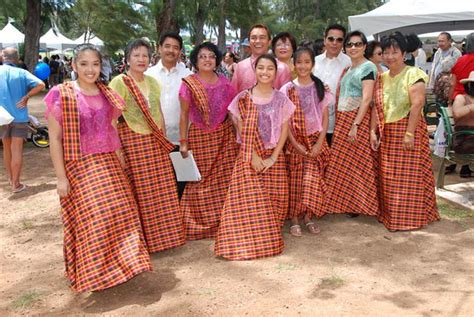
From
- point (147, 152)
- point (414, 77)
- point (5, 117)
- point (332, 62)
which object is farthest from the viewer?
point (5, 117)

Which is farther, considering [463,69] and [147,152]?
[463,69]

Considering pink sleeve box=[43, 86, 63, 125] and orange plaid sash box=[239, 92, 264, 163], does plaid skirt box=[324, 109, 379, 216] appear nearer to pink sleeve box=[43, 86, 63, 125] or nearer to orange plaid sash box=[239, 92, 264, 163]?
orange plaid sash box=[239, 92, 264, 163]

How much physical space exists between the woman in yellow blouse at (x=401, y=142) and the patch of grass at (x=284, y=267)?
3.78 feet

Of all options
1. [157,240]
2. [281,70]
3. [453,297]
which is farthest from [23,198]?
[453,297]

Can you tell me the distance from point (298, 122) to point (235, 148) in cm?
59

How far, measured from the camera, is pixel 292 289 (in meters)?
3.05

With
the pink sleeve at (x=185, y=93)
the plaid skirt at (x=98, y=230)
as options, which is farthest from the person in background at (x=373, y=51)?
the plaid skirt at (x=98, y=230)

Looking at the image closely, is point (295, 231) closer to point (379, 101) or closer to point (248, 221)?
point (248, 221)

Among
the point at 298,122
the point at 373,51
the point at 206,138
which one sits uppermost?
the point at 373,51

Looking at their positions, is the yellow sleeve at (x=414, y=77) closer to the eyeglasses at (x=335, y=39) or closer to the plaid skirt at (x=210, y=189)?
the eyeglasses at (x=335, y=39)

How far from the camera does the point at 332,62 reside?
4.29m

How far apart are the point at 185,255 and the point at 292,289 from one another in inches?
38.2

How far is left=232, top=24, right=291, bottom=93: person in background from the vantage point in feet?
13.2

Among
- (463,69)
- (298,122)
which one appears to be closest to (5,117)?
(298,122)
